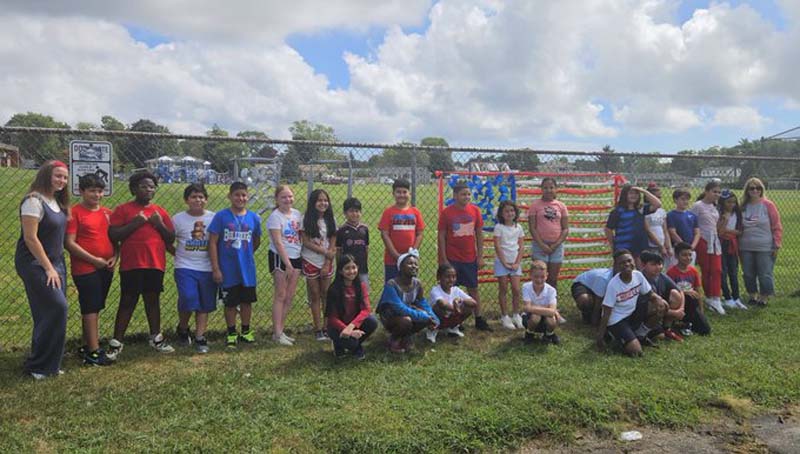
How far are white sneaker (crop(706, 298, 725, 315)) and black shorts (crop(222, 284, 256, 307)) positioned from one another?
5.55 m

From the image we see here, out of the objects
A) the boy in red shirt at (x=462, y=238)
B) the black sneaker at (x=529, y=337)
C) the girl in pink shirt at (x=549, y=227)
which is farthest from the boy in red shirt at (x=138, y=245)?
the girl in pink shirt at (x=549, y=227)

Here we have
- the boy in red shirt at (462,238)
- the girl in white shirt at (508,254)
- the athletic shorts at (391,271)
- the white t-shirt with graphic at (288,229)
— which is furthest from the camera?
the girl in white shirt at (508,254)

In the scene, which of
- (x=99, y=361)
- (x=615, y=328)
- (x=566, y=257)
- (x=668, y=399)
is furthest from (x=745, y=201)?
(x=99, y=361)

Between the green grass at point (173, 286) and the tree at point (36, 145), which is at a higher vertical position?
the tree at point (36, 145)

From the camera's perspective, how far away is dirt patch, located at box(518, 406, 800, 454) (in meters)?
3.61

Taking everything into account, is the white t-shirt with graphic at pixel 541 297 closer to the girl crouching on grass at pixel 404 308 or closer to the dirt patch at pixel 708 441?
the girl crouching on grass at pixel 404 308

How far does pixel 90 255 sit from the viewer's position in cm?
468

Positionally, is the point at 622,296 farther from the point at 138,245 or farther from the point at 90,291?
the point at 90,291

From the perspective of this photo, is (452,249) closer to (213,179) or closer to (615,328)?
(615,328)

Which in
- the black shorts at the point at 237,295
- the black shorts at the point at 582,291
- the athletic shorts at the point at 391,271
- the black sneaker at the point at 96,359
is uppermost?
the athletic shorts at the point at 391,271

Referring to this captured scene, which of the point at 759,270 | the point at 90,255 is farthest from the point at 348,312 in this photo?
the point at 759,270

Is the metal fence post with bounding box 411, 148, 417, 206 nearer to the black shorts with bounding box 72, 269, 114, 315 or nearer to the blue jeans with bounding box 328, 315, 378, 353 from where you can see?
the blue jeans with bounding box 328, 315, 378, 353

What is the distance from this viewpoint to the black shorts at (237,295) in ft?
17.7

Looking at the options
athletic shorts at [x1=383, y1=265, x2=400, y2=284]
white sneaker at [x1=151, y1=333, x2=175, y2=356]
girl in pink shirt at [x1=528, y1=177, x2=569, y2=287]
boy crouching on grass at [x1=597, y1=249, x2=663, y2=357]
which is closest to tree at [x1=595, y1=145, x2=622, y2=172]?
girl in pink shirt at [x1=528, y1=177, x2=569, y2=287]
